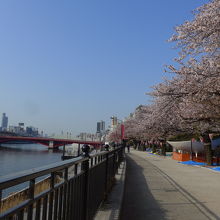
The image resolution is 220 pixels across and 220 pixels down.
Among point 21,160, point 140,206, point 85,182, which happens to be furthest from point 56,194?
point 21,160

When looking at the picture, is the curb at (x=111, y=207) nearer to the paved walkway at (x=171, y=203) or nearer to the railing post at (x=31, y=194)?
the paved walkway at (x=171, y=203)

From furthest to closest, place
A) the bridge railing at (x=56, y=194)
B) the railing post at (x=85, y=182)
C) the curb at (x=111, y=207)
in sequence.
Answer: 1. the curb at (x=111, y=207)
2. the railing post at (x=85, y=182)
3. the bridge railing at (x=56, y=194)

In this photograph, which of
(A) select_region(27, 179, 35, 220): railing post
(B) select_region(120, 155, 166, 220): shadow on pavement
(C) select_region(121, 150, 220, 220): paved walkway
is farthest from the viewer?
(C) select_region(121, 150, 220, 220): paved walkway

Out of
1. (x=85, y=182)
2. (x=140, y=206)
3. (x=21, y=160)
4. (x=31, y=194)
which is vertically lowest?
(x=21, y=160)

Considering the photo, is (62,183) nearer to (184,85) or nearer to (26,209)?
(26,209)

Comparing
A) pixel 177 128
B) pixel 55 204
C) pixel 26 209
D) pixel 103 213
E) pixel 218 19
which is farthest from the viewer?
pixel 177 128

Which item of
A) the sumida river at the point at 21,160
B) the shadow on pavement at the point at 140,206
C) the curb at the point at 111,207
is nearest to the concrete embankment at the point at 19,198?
the curb at the point at 111,207

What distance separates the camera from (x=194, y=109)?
18.8 m

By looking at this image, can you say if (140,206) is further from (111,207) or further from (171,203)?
(111,207)

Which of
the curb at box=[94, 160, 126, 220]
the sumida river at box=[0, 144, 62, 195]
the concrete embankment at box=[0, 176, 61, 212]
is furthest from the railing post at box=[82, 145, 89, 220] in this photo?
the sumida river at box=[0, 144, 62, 195]

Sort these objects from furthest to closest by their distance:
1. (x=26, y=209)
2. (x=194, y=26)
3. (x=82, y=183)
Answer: (x=194, y=26) < (x=82, y=183) < (x=26, y=209)

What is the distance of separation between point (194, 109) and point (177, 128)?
10162 mm

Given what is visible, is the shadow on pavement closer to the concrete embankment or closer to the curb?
the curb

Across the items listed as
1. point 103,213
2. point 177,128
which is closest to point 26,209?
point 103,213
